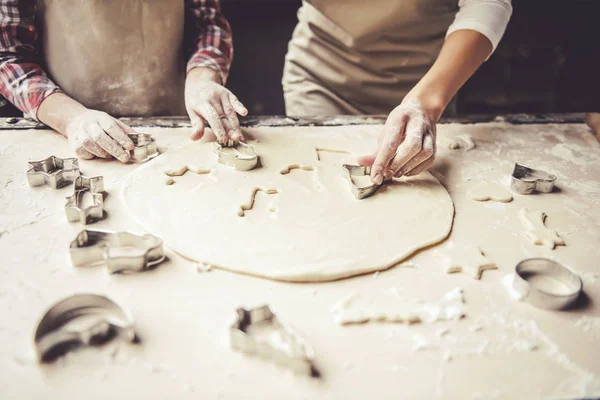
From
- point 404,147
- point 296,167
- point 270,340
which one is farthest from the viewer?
point 296,167

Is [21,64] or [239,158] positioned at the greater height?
[21,64]

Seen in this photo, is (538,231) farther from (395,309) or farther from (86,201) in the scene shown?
(86,201)

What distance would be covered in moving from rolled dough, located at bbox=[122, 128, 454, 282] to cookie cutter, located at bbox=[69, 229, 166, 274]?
0.20ft

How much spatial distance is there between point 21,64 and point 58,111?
25 centimetres

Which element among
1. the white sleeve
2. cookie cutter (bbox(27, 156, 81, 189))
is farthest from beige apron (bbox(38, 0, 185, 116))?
the white sleeve

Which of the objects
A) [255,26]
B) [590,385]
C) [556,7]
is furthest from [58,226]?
[556,7]

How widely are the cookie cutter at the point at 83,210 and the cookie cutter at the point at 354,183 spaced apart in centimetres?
69

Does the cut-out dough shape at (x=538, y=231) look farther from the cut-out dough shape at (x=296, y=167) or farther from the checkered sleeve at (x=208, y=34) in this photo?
the checkered sleeve at (x=208, y=34)

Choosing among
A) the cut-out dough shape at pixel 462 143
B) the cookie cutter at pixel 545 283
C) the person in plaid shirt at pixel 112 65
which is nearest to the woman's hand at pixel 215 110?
the person in plaid shirt at pixel 112 65

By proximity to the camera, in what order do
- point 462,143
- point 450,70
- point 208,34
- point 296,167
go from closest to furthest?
point 296,167
point 450,70
point 462,143
point 208,34

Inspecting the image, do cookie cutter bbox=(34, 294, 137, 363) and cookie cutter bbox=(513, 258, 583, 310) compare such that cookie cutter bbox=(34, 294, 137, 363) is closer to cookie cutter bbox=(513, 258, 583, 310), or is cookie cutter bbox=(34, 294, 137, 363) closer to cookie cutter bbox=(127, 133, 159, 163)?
cookie cutter bbox=(127, 133, 159, 163)

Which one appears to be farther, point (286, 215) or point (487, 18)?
point (487, 18)

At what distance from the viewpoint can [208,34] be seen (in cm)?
199

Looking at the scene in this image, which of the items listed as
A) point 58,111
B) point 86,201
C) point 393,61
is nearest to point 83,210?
point 86,201
